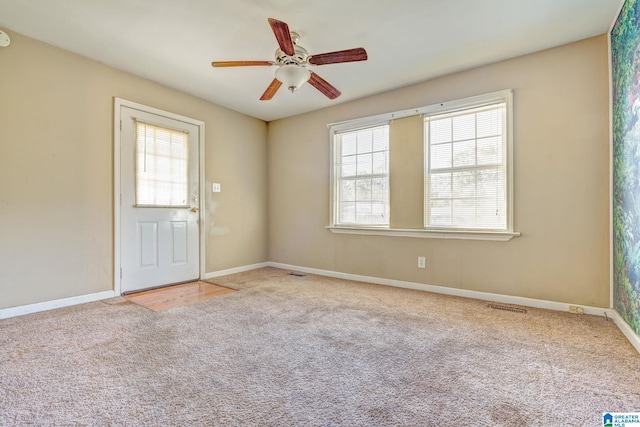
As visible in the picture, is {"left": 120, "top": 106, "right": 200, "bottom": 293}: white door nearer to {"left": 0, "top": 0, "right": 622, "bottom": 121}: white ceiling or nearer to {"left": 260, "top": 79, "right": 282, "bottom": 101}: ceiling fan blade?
A: {"left": 0, "top": 0, "right": 622, "bottom": 121}: white ceiling

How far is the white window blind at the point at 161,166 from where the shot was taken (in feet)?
11.4

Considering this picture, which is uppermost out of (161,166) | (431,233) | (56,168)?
(161,166)

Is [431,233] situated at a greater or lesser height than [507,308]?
greater

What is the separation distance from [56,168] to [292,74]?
241 cm

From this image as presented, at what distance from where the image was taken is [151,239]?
11.7 feet

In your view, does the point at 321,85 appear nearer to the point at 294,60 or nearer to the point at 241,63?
the point at 294,60

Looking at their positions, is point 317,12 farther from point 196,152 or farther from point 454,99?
point 196,152

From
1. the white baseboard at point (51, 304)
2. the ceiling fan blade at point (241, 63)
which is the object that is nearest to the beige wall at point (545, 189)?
the ceiling fan blade at point (241, 63)

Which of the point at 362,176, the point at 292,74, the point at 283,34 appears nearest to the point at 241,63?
the point at 292,74

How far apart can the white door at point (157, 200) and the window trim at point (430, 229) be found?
74.1 inches

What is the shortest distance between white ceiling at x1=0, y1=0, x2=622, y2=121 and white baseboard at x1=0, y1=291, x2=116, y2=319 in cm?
241

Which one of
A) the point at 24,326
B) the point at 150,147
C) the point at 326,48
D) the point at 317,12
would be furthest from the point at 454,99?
the point at 24,326
